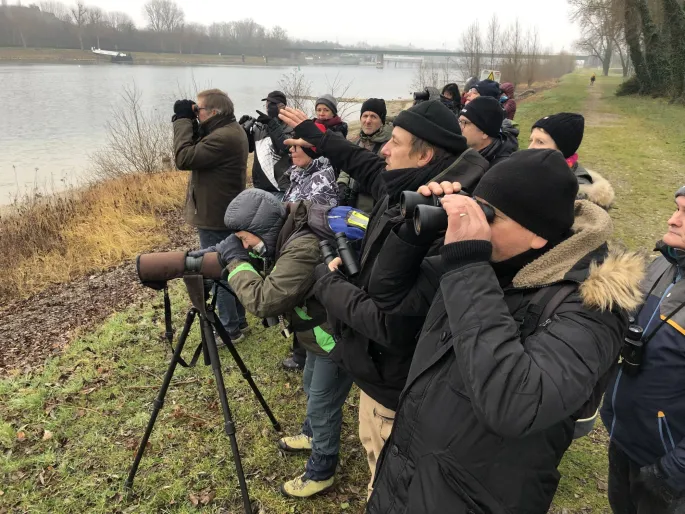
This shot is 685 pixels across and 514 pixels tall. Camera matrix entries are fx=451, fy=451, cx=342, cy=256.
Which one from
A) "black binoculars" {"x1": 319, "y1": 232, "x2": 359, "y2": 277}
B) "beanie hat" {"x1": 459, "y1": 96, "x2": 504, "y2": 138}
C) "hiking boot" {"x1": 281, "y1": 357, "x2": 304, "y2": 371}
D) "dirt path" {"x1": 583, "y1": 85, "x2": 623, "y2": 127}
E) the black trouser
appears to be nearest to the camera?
the black trouser

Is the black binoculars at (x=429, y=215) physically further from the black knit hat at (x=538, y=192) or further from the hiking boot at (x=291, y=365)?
the hiking boot at (x=291, y=365)

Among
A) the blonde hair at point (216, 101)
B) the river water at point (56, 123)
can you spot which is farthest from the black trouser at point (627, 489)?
the river water at point (56, 123)

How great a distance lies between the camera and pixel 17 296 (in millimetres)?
5668

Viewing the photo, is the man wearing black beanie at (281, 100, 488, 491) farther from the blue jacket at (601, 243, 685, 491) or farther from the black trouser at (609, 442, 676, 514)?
the black trouser at (609, 442, 676, 514)

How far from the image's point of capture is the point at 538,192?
115 cm

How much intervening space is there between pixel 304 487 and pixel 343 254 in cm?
141

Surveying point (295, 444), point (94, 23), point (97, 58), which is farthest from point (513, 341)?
point (94, 23)

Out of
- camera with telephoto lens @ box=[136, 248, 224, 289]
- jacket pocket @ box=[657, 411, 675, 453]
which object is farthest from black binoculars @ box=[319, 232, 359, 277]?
jacket pocket @ box=[657, 411, 675, 453]

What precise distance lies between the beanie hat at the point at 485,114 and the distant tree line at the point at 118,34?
68466mm

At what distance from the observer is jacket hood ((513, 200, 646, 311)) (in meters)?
1.07

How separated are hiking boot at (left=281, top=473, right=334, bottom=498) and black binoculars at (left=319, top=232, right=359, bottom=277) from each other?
1.31 metres

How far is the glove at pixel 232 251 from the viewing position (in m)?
2.32

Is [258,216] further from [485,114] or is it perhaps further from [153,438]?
[485,114]

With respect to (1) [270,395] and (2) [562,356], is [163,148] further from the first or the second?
(2) [562,356]
